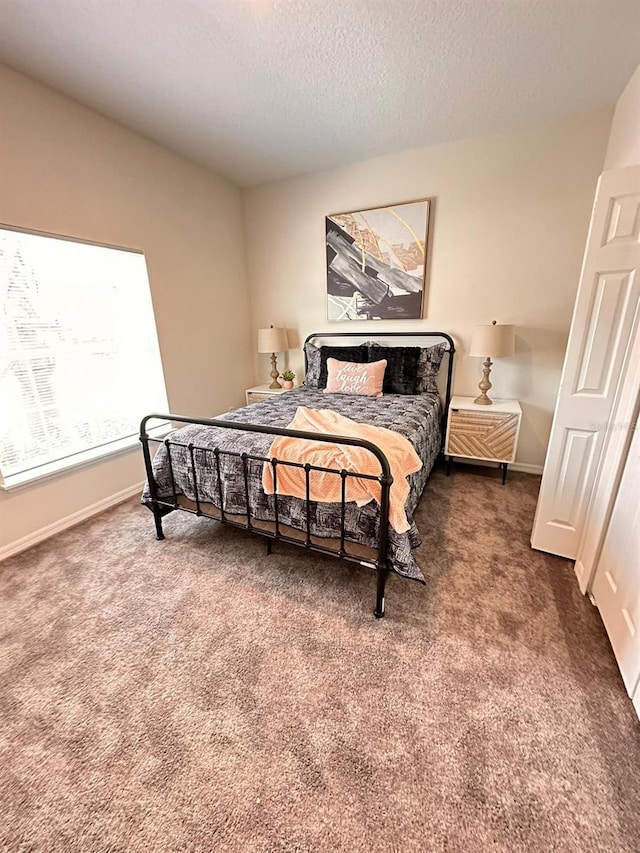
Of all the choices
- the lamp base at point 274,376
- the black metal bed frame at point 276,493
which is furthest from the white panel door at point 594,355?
the lamp base at point 274,376

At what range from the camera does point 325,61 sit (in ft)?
6.51

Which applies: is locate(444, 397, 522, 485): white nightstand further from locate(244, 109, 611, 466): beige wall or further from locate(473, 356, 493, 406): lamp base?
locate(244, 109, 611, 466): beige wall

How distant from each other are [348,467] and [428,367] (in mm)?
1911

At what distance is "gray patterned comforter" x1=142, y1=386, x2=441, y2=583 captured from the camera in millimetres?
1662

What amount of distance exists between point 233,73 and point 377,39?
0.85 m

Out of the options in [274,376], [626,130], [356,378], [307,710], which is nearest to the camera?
[307,710]

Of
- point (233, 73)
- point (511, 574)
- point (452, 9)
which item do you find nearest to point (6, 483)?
point (233, 73)

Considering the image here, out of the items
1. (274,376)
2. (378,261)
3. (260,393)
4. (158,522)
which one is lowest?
(158,522)

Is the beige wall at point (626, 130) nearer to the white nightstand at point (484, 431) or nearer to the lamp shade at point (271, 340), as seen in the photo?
the white nightstand at point (484, 431)

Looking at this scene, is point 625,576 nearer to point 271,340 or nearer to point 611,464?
point 611,464

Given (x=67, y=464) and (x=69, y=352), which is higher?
(x=69, y=352)

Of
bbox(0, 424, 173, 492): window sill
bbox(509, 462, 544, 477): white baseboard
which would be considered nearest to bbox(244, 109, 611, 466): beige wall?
bbox(509, 462, 544, 477): white baseboard

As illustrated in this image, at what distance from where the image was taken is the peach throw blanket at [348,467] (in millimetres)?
1612

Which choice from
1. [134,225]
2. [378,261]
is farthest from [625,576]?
[134,225]
